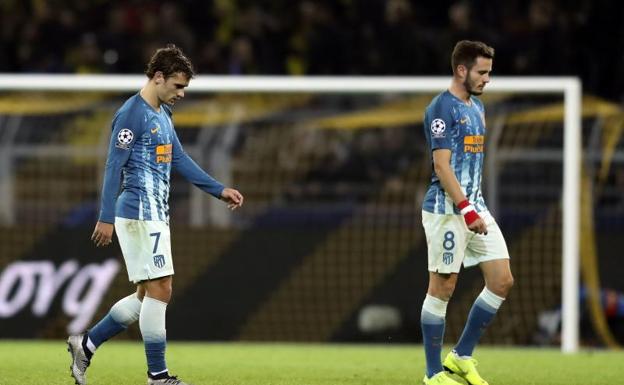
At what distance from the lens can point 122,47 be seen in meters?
14.5

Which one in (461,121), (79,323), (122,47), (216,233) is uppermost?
(122,47)

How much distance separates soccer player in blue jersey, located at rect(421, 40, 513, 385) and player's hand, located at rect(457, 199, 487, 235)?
0.08 meters

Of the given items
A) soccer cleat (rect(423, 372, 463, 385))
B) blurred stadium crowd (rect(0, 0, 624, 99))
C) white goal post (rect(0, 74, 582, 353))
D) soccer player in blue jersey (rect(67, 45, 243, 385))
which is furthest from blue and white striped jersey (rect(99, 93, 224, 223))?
blurred stadium crowd (rect(0, 0, 624, 99))

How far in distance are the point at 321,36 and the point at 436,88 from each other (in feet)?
10.3

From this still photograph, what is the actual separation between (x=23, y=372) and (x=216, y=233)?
4160 mm

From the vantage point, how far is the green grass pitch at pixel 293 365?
25.2ft

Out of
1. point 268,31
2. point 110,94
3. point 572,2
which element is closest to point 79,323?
point 110,94

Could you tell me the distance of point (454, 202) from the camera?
6938 millimetres

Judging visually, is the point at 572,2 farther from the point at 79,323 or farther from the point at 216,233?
the point at 79,323

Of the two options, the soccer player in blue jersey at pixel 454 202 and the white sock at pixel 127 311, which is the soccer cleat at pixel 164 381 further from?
the soccer player in blue jersey at pixel 454 202

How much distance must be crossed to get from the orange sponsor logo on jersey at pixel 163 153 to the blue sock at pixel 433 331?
1.56 m

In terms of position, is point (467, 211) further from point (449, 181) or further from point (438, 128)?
point (438, 128)

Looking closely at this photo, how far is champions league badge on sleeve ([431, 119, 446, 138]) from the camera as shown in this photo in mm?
6984

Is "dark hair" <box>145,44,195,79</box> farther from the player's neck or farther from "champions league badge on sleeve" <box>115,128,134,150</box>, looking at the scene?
"champions league badge on sleeve" <box>115,128,134,150</box>
